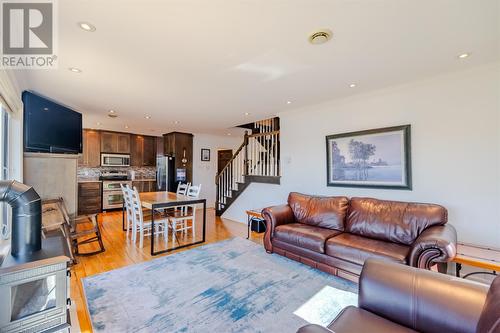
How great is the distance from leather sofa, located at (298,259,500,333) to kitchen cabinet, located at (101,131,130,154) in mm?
7119

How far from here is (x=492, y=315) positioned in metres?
0.86

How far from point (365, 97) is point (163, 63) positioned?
2.88m

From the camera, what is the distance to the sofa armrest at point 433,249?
1965mm

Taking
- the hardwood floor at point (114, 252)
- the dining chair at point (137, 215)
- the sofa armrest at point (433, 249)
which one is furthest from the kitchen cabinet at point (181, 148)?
the sofa armrest at point (433, 249)

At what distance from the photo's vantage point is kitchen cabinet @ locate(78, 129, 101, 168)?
6121 millimetres

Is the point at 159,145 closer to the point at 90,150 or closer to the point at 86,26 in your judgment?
the point at 90,150

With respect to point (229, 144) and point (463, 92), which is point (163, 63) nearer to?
point (463, 92)

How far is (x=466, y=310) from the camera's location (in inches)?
44.5

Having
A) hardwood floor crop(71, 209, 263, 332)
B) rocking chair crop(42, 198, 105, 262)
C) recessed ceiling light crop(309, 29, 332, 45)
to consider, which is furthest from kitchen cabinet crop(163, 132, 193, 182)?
recessed ceiling light crop(309, 29, 332, 45)

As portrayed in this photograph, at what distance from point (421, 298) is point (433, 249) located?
1060 mm

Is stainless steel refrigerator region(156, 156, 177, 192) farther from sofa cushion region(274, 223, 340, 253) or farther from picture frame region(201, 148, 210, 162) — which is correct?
sofa cushion region(274, 223, 340, 253)

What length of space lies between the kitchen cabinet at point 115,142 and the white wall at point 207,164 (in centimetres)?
204

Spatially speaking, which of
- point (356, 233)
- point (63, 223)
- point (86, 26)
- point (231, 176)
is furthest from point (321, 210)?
point (63, 223)


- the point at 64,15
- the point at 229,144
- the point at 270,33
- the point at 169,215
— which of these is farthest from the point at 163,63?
the point at 229,144
